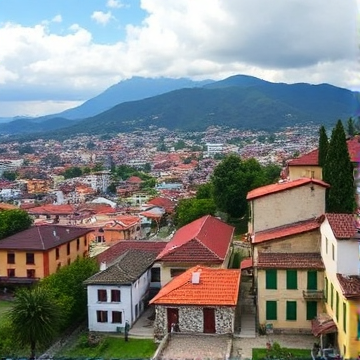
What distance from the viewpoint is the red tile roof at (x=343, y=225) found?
71.1 feet

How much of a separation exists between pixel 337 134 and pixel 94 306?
14836 millimetres

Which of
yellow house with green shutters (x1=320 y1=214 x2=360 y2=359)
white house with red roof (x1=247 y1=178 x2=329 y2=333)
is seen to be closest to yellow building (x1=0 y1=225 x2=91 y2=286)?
white house with red roof (x1=247 y1=178 x2=329 y2=333)

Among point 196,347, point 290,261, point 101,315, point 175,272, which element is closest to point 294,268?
point 290,261

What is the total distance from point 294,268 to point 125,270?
30.5ft

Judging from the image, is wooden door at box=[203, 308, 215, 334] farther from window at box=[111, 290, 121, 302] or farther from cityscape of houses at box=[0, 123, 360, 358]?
window at box=[111, 290, 121, 302]

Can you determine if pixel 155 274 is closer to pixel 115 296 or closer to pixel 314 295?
pixel 115 296

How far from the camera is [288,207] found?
98.4ft

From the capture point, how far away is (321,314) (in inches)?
978

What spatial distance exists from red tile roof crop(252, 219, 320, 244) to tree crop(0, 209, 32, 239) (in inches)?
921

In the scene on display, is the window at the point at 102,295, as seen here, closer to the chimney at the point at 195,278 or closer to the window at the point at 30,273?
the chimney at the point at 195,278

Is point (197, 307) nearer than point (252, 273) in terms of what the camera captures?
Yes

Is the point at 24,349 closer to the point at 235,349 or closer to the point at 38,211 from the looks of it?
the point at 235,349

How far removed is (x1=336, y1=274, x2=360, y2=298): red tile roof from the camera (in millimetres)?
20094

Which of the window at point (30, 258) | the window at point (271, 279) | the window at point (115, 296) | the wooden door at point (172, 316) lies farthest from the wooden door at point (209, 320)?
the window at point (30, 258)
